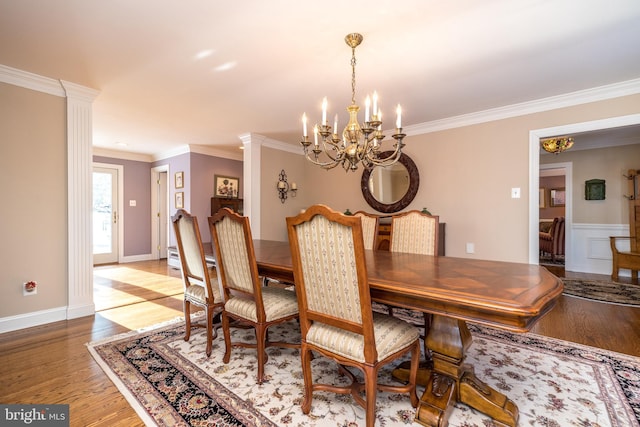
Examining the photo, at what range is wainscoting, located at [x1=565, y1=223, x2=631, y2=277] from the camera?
15.9 feet

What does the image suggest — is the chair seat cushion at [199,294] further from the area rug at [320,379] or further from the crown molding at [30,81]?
the crown molding at [30,81]

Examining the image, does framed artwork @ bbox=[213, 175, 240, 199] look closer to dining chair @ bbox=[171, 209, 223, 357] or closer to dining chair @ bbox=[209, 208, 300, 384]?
dining chair @ bbox=[171, 209, 223, 357]

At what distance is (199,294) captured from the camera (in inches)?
86.7

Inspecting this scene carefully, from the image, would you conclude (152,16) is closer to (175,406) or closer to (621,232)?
(175,406)

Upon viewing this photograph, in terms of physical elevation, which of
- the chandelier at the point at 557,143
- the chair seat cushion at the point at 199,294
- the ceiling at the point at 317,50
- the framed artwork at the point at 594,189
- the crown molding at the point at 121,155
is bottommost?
the chair seat cushion at the point at 199,294

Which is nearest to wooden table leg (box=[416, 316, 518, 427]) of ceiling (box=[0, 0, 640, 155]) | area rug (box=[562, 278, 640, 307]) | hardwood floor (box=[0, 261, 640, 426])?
hardwood floor (box=[0, 261, 640, 426])

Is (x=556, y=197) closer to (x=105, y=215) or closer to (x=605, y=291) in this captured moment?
(x=605, y=291)

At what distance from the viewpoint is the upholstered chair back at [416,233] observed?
2523mm

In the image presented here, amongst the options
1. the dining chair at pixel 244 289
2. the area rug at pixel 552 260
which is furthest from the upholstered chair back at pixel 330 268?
the area rug at pixel 552 260

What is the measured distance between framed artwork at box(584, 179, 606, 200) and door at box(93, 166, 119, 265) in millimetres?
8483

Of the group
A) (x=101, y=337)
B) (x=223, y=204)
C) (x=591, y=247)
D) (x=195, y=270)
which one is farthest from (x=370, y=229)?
(x=591, y=247)

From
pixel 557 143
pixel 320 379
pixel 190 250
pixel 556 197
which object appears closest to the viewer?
pixel 320 379

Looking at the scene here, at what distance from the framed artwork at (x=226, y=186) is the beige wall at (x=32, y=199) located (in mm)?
2939

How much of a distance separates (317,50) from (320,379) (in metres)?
2.20
